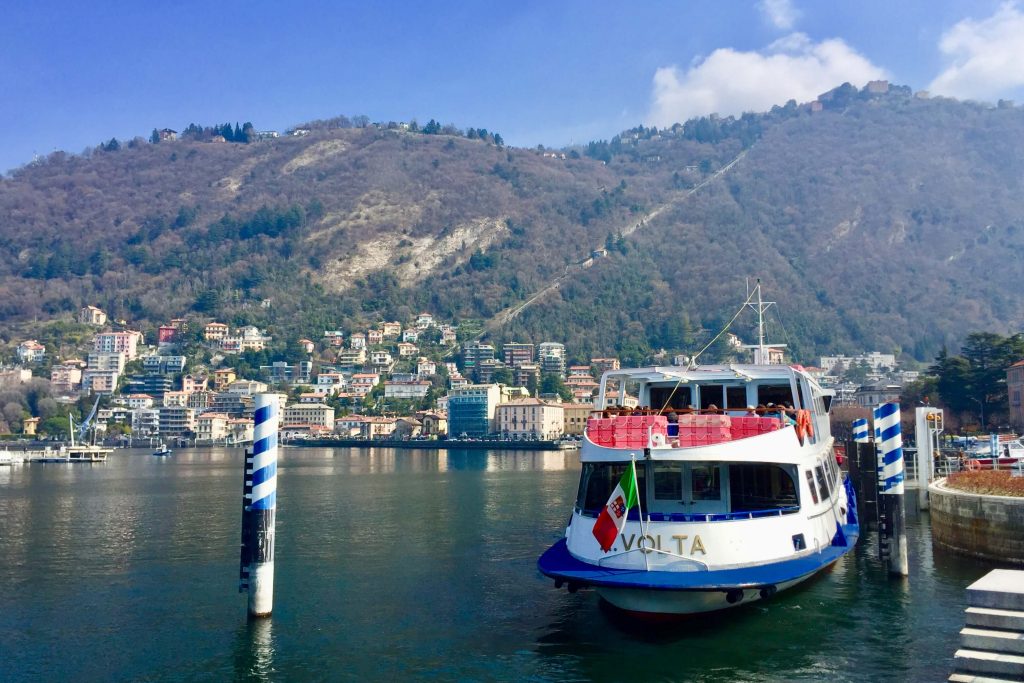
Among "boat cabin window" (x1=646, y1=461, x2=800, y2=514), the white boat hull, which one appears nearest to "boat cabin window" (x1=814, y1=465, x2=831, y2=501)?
"boat cabin window" (x1=646, y1=461, x2=800, y2=514)

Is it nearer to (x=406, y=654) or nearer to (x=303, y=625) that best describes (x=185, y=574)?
(x=303, y=625)

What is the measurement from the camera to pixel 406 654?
710 inches

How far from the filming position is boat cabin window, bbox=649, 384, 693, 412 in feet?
73.0

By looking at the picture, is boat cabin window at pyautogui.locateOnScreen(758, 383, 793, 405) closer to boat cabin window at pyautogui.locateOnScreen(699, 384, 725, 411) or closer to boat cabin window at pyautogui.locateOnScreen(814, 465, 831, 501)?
boat cabin window at pyautogui.locateOnScreen(699, 384, 725, 411)

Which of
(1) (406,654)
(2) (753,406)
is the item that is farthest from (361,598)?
(2) (753,406)

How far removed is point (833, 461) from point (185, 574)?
20.2 m

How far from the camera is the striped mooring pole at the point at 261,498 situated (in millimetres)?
18828

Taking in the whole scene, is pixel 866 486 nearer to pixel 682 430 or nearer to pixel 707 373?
pixel 707 373

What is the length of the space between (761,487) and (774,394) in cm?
→ 349

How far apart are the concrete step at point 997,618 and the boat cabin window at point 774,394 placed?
10751mm

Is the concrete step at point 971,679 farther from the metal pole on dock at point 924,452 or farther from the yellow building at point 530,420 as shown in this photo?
the yellow building at point 530,420

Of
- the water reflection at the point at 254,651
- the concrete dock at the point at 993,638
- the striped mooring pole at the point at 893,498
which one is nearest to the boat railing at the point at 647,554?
the concrete dock at the point at 993,638

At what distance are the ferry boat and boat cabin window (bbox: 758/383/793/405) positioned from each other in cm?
11

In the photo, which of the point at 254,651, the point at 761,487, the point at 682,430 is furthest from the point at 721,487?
the point at 254,651
